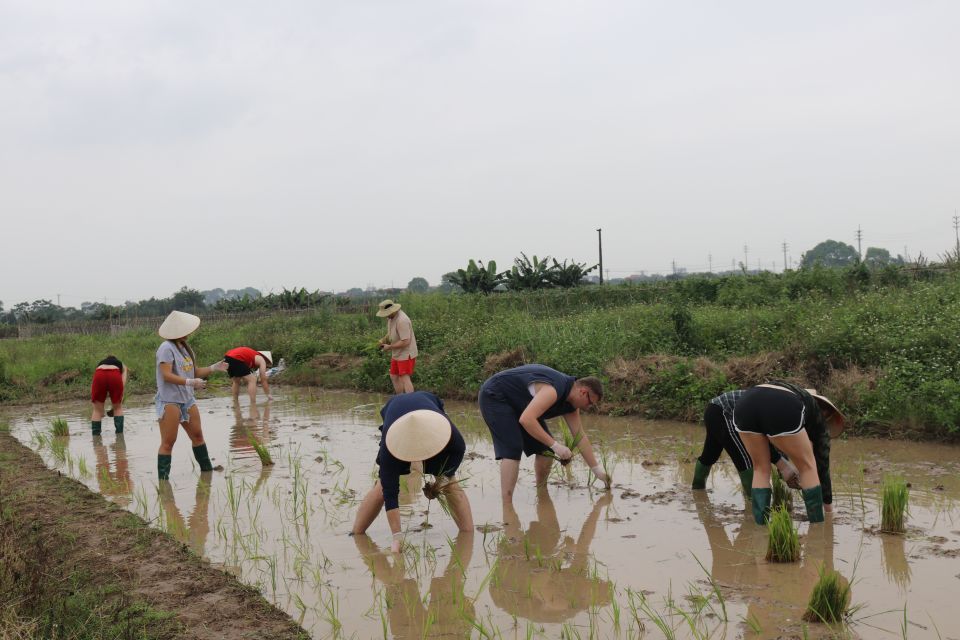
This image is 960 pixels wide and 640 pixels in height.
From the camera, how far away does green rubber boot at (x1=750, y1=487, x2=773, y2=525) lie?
16.7ft

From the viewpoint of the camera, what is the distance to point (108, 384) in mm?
9875

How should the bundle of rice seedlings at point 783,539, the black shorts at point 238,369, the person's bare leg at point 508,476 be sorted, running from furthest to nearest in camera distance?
the black shorts at point 238,369, the person's bare leg at point 508,476, the bundle of rice seedlings at point 783,539

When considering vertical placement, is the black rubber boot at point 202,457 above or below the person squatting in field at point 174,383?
below

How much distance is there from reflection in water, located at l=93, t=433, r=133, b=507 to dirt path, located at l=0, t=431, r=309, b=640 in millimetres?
574

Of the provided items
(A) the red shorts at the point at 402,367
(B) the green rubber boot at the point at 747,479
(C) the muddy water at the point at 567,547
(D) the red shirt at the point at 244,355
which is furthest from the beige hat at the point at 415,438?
(D) the red shirt at the point at 244,355

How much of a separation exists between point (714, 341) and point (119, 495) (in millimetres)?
8041

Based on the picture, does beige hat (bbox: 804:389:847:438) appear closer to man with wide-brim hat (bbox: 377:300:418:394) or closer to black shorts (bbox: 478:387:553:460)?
black shorts (bbox: 478:387:553:460)

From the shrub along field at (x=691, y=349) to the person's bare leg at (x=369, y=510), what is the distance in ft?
17.3

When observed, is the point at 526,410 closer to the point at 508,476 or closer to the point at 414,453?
the point at 508,476

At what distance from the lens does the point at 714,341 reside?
37.0 feet

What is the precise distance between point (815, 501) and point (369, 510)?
2.98m

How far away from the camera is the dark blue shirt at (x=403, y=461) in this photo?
15.6 feet

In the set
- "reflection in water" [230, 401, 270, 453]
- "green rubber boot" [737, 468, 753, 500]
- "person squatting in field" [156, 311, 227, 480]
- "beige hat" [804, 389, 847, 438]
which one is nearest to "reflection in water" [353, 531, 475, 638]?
"green rubber boot" [737, 468, 753, 500]

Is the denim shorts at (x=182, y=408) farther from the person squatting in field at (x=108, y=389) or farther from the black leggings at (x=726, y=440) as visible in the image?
the black leggings at (x=726, y=440)
